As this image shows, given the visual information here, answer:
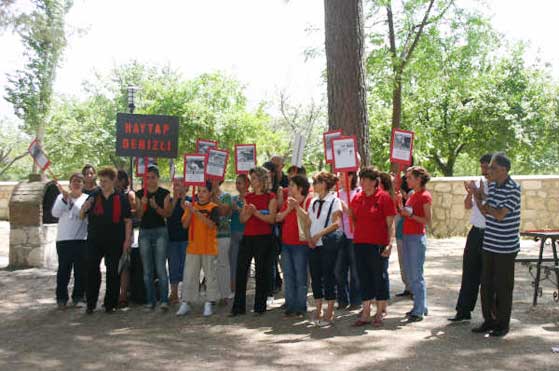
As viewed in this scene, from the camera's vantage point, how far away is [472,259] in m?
6.61

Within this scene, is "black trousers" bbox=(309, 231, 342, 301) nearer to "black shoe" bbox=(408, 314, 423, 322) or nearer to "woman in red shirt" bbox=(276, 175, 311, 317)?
"woman in red shirt" bbox=(276, 175, 311, 317)

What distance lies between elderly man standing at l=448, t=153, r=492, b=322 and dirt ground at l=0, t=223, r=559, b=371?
18 cm

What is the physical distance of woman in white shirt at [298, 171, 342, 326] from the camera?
675 centimetres

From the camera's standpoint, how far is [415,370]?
5.08 metres

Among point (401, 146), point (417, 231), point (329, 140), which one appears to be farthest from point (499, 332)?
point (329, 140)

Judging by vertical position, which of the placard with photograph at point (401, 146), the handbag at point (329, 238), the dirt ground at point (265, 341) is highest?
the placard with photograph at point (401, 146)

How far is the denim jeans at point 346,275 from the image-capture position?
24.6ft

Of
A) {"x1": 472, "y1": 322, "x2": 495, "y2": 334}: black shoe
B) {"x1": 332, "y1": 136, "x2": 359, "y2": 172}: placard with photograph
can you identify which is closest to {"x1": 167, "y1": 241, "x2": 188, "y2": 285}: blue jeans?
{"x1": 332, "y1": 136, "x2": 359, "y2": 172}: placard with photograph

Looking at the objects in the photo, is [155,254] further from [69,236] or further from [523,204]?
[523,204]

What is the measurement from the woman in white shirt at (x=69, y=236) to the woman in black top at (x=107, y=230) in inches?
14.1

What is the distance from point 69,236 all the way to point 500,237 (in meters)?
5.13

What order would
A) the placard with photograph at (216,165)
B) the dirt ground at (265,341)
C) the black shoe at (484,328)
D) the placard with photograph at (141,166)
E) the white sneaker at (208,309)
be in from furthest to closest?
the placard with photograph at (141,166), the placard with photograph at (216,165), the white sneaker at (208,309), the black shoe at (484,328), the dirt ground at (265,341)

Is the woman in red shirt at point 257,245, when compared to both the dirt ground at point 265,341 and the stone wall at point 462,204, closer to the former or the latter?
the dirt ground at point 265,341

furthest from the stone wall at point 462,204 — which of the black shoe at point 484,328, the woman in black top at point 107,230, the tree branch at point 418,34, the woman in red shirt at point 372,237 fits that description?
the woman in black top at point 107,230
